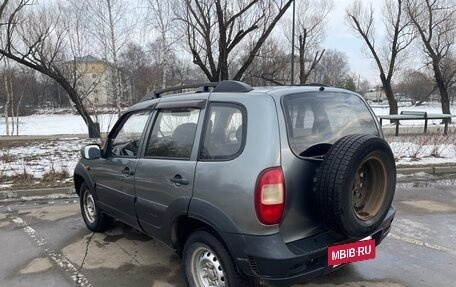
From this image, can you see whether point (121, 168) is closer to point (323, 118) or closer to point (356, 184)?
point (323, 118)

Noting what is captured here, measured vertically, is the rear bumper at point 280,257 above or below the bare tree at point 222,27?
below

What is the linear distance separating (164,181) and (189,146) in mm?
392

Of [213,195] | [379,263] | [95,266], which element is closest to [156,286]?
[95,266]

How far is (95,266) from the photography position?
4.05 m

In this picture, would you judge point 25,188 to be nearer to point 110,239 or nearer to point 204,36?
point 110,239

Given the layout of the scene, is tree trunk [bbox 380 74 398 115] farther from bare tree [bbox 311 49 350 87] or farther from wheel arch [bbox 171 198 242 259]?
bare tree [bbox 311 49 350 87]

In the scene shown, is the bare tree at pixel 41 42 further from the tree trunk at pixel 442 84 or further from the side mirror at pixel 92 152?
the tree trunk at pixel 442 84

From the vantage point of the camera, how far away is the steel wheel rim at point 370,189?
2.90 metres

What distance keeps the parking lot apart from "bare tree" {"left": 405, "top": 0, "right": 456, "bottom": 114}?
23.6 meters

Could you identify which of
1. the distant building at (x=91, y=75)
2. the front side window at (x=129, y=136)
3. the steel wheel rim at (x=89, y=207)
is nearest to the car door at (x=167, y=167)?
the front side window at (x=129, y=136)

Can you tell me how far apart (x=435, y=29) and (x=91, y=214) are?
2833cm

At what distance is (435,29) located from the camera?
26.6 m

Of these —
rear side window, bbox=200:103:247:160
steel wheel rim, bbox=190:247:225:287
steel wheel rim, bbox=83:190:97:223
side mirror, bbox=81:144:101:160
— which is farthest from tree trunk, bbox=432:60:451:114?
steel wheel rim, bbox=190:247:225:287

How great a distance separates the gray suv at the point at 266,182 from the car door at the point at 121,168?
1.10ft
